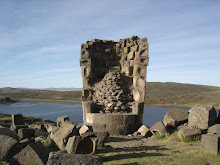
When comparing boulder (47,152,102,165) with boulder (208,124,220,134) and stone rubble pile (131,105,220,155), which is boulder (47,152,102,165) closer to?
stone rubble pile (131,105,220,155)

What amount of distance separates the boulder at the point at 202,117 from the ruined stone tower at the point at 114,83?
3.17 meters

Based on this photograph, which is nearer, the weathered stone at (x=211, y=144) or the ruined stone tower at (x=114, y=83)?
the weathered stone at (x=211, y=144)

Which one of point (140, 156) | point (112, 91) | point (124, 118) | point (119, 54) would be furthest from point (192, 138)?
point (119, 54)

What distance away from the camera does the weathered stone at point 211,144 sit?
17.2ft

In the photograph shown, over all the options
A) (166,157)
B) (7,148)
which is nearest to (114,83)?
(166,157)

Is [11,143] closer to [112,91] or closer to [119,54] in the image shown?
[112,91]

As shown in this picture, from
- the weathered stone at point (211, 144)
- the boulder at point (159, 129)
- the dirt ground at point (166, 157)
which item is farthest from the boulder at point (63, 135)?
the weathered stone at point (211, 144)

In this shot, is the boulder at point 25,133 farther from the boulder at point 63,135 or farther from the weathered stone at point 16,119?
the weathered stone at point 16,119

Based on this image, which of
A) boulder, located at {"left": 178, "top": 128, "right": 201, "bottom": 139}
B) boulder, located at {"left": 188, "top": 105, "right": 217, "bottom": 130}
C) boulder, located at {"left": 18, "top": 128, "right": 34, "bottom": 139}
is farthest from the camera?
boulder, located at {"left": 18, "top": 128, "right": 34, "bottom": 139}

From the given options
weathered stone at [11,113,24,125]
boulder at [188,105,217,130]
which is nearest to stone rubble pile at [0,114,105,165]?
boulder at [188,105,217,130]

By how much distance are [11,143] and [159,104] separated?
37229 millimetres

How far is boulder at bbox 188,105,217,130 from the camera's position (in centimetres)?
724

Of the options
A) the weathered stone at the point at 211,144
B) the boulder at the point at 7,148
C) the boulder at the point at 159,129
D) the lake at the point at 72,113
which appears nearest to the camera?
the boulder at the point at 7,148

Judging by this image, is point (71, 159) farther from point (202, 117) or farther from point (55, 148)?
point (202, 117)
